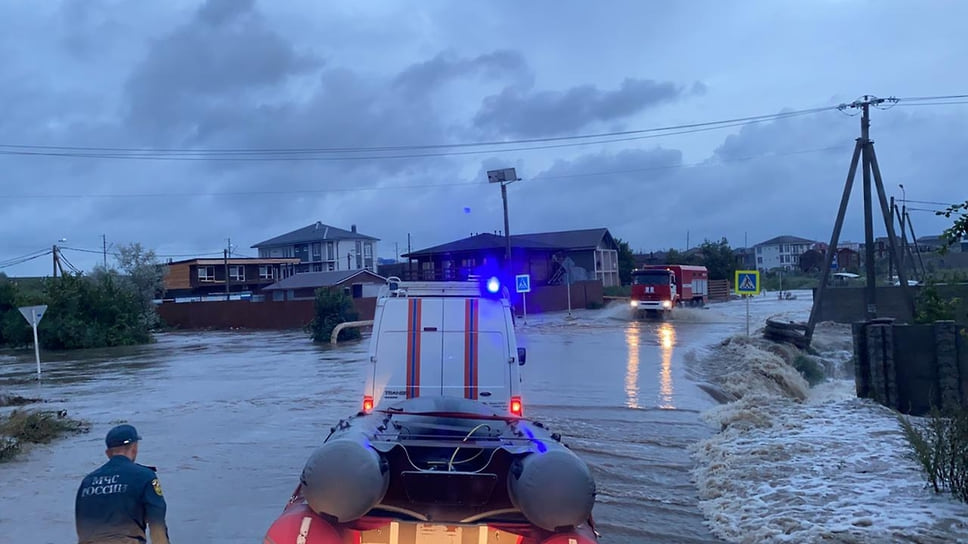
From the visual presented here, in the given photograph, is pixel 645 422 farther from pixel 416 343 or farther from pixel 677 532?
pixel 416 343

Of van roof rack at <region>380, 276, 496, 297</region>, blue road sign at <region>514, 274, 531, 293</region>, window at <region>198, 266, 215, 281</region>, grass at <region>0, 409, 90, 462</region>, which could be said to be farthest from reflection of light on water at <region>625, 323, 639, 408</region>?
window at <region>198, 266, 215, 281</region>

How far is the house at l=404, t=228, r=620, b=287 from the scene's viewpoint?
66.4 m

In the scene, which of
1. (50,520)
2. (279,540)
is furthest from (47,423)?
(279,540)

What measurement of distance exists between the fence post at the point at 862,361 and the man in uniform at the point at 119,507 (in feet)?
44.9

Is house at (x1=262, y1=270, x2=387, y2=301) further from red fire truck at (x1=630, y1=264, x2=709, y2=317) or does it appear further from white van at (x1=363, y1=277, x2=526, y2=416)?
white van at (x1=363, y1=277, x2=526, y2=416)

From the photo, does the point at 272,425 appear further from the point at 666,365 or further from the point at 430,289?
the point at 666,365

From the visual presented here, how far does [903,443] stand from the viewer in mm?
10938

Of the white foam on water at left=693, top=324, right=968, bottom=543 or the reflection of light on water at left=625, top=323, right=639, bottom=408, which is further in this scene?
the reflection of light on water at left=625, top=323, right=639, bottom=408

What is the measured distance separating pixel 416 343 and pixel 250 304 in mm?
48233

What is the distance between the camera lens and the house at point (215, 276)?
282 feet

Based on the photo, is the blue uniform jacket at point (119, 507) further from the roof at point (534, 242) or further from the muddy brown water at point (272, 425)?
the roof at point (534, 242)

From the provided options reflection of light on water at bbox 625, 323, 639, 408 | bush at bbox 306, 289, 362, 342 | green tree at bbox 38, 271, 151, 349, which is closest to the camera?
reflection of light on water at bbox 625, 323, 639, 408

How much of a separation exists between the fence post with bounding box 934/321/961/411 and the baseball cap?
13.0 metres

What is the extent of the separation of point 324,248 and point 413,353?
87.7 metres
